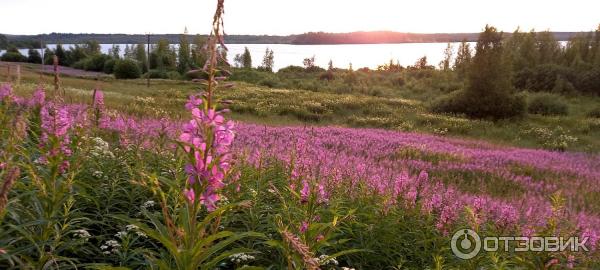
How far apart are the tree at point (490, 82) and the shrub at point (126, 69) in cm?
4097

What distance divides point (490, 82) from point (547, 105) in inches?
293

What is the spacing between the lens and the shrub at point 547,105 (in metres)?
30.4

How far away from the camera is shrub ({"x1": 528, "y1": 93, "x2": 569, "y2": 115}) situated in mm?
30422

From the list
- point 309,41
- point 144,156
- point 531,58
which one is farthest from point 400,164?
point 309,41

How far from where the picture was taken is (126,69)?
53656 millimetres

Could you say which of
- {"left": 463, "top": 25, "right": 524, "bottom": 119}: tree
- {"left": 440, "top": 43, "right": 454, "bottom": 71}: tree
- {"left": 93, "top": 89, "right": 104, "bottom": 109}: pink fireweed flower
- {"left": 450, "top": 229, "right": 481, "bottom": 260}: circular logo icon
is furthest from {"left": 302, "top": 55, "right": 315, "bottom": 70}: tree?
{"left": 450, "top": 229, "right": 481, "bottom": 260}: circular logo icon

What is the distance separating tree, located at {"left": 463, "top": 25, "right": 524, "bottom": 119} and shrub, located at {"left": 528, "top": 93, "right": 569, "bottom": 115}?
5141 mm

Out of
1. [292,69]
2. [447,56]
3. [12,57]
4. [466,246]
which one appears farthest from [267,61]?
[466,246]

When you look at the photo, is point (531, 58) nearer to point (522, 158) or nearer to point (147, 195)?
point (522, 158)

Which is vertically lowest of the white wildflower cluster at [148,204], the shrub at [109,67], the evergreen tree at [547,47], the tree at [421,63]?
the white wildflower cluster at [148,204]

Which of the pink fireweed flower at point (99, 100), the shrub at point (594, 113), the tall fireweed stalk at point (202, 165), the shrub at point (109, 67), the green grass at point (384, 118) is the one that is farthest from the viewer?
the shrub at point (109, 67)

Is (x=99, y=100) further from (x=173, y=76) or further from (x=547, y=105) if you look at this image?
(x=173, y=76)

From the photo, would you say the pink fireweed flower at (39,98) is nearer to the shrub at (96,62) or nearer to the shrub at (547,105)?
the shrub at (547,105)

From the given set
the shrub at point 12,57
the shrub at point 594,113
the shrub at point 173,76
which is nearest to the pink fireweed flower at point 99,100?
the shrub at point 594,113
